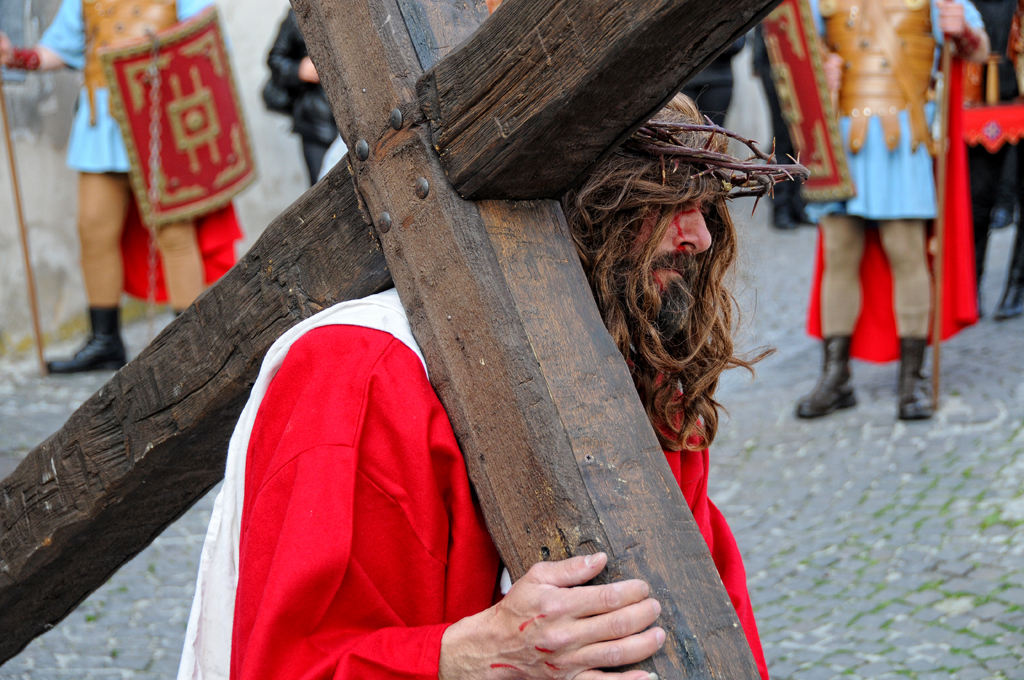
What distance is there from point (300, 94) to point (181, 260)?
1.28 metres

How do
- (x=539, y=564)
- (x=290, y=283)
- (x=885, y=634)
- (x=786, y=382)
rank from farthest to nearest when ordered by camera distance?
1. (x=786, y=382)
2. (x=885, y=634)
3. (x=290, y=283)
4. (x=539, y=564)

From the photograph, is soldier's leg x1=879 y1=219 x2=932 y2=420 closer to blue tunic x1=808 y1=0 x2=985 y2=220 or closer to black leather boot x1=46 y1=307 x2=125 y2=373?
blue tunic x1=808 y1=0 x2=985 y2=220

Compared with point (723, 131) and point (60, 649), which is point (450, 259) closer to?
point (723, 131)

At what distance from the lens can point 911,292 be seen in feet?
15.3

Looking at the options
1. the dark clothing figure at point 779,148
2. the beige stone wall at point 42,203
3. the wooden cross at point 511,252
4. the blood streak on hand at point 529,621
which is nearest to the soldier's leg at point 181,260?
the beige stone wall at point 42,203

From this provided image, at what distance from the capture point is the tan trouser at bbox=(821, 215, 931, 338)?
4668 millimetres

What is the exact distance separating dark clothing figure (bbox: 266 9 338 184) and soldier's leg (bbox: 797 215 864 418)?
266cm

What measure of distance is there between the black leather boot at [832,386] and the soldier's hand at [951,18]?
1387 millimetres

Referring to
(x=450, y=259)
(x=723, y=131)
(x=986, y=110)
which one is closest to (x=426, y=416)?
(x=450, y=259)

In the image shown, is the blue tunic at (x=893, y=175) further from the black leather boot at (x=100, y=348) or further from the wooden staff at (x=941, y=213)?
the black leather boot at (x=100, y=348)

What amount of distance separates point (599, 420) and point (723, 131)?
0.54 metres

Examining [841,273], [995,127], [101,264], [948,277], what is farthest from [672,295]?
[995,127]

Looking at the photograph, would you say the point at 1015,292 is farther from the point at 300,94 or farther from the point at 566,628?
the point at 566,628

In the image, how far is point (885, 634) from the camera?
293cm
